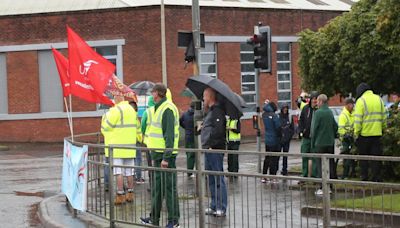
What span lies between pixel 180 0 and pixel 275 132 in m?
20.1

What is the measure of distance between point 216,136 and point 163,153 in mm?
1075

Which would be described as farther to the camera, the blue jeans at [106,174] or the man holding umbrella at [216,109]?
the blue jeans at [106,174]

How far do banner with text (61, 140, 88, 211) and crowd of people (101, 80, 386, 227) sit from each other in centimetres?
51

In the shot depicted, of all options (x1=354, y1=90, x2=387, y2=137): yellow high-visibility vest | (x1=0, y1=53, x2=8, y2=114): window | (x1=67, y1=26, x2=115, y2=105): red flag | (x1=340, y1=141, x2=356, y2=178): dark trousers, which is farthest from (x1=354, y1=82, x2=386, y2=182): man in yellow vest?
(x1=0, y1=53, x2=8, y2=114): window

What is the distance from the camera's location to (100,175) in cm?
1130

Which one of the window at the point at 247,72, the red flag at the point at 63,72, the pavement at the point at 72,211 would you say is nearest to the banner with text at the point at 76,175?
the pavement at the point at 72,211

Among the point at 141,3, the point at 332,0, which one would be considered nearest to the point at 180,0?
the point at 141,3

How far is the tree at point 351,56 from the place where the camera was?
17.3 metres

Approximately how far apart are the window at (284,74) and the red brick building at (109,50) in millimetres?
740

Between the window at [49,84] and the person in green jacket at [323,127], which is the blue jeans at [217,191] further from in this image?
the window at [49,84]

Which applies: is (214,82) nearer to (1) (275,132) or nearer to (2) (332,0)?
(1) (275,132)

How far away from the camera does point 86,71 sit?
12.7 metres

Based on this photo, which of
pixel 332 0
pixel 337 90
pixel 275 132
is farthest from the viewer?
Result: pixel 332 0

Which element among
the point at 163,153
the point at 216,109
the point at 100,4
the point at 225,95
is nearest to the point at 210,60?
the point at 100,4
